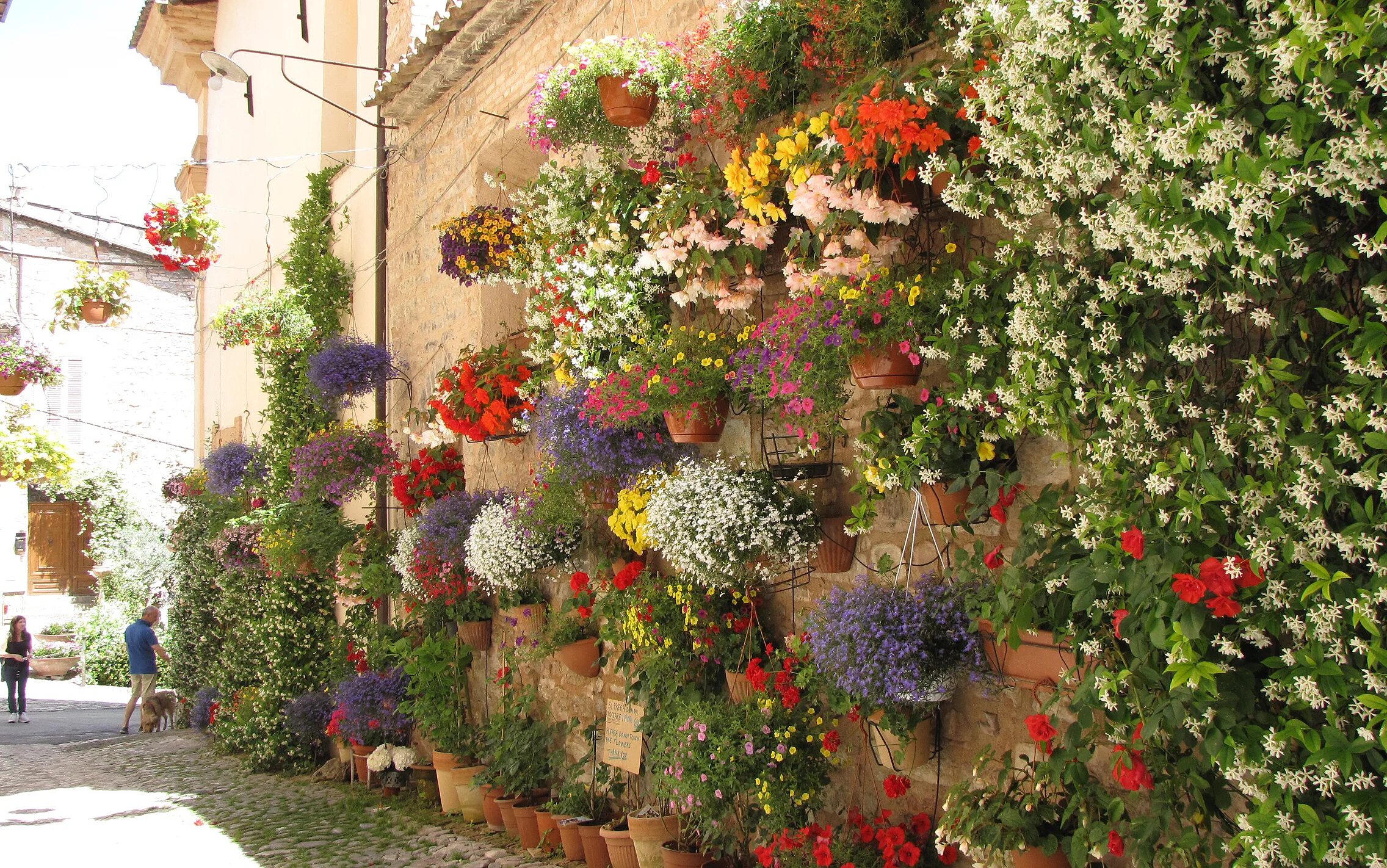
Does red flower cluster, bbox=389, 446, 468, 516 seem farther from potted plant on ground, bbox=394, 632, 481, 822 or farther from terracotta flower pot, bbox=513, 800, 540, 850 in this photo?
terracotta flower pot, bbox=513, 800, 540, 850

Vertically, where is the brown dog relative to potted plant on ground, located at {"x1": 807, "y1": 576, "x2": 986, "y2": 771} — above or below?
below

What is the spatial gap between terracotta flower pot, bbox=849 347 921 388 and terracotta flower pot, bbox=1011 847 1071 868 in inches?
60.2

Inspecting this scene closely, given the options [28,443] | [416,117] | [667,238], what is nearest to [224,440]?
[28,443]

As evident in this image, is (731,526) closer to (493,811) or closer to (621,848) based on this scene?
(621,848)

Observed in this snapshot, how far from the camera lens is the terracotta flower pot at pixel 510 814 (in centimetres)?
597

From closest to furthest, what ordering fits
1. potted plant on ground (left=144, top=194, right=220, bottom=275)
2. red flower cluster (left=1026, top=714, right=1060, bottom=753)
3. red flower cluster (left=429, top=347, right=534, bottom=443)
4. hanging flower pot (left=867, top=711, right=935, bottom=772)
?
red flower cluster (left=1026, top=714, right=1060, bottom=753), hanging flower pot (left=867, top=711, right=935, bottom=772), red flower cluster (left=429, top=347, right=534, bottom=443), potted plant on ground (left=144, top=194, right=220, bottom=275)

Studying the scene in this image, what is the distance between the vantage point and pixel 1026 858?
3.18m

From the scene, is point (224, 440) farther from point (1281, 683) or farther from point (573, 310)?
point (1281, 683)

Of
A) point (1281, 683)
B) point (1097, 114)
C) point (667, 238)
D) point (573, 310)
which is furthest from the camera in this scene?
point (573, 310)

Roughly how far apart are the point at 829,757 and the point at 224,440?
40.5 ft

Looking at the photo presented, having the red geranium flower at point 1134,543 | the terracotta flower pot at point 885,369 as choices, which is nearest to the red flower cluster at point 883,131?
the terracotta flower pot at point 885,369

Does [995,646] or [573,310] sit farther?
[573,310]

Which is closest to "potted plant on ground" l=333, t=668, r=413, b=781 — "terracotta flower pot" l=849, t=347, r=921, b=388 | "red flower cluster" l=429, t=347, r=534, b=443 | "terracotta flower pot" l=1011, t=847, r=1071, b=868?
"red flower cluster" l=429, t=347, r=534, b=443

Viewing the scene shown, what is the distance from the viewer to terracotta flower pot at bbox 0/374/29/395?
12.4 metres
